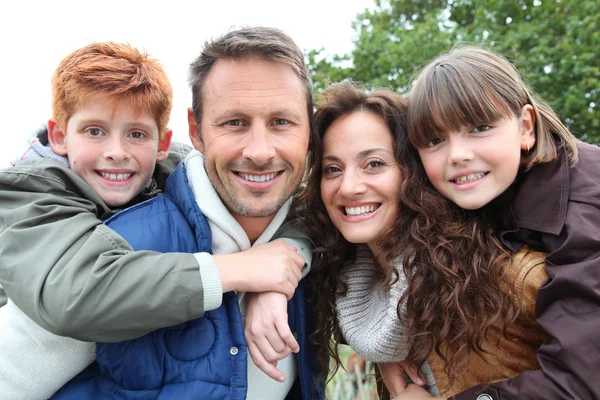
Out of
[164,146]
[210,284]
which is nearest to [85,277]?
[210,284]

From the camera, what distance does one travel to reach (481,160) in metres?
2.40

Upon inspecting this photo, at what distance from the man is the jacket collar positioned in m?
1.05

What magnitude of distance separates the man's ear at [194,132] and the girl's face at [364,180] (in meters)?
0.69

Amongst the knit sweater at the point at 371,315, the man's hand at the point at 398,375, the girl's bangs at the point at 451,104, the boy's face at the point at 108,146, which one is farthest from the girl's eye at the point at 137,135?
the man's hand at the point at 398,375

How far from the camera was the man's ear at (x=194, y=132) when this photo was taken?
2.78 m

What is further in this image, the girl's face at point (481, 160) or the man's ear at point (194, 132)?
the man's ear at point (194, 132)

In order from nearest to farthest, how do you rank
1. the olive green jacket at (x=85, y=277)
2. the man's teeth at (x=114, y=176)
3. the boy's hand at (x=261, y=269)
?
the olive green jacket at (x=85, y=277)
the boy's hand at (x=261, y=269)
the man's teeth at (x=114, y=176)

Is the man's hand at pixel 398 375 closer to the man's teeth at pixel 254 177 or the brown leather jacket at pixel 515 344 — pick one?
the brown leather jacket at pixel 515 344

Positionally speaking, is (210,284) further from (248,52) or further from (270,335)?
(248,52)

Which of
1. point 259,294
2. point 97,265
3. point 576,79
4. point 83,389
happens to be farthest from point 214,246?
point 576,79

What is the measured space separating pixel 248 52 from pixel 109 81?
720 mm

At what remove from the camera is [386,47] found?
8961 millimetres

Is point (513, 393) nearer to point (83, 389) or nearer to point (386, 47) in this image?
point (83, 389)

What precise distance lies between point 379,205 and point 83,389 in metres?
1.60
